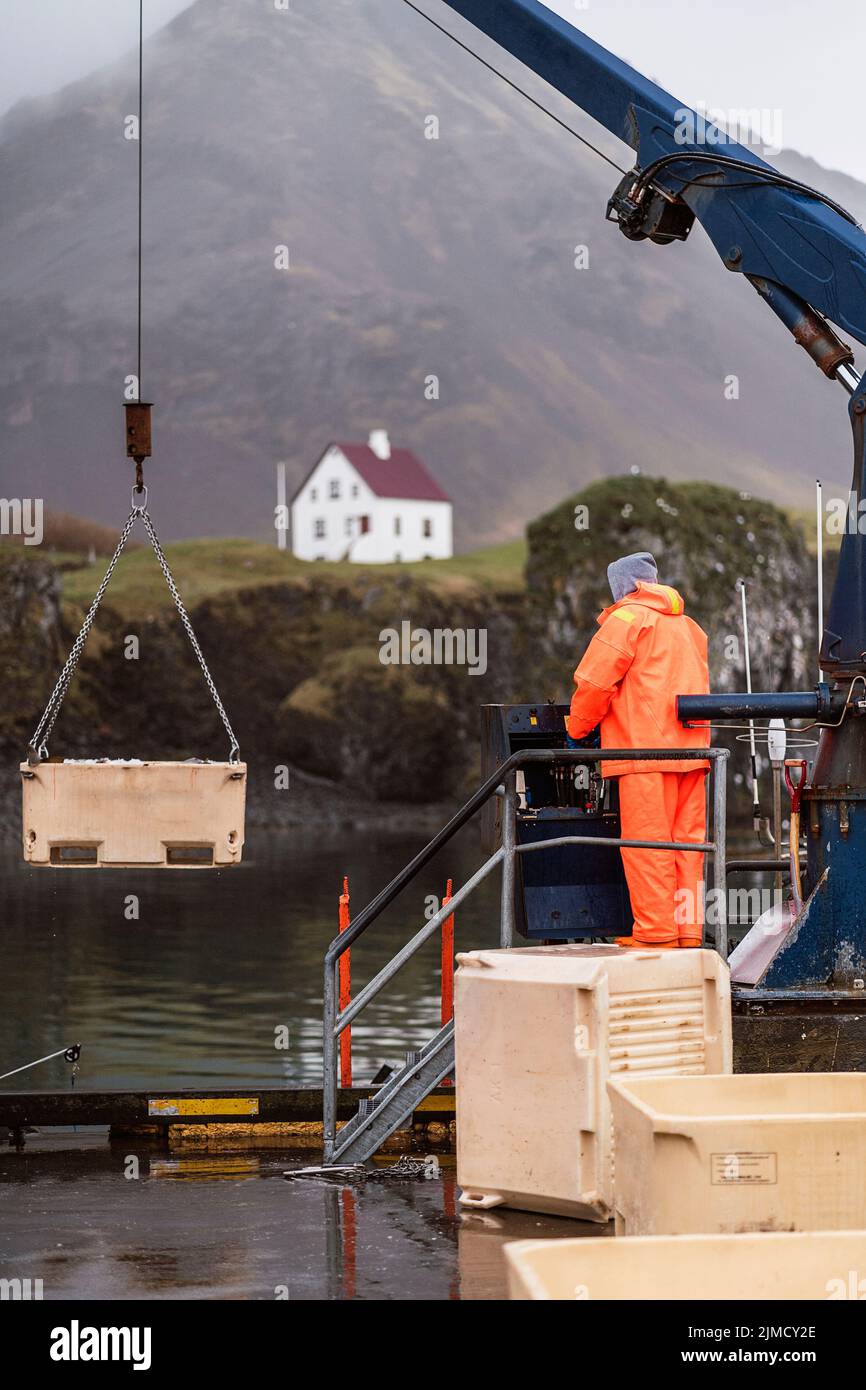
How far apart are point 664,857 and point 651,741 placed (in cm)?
53

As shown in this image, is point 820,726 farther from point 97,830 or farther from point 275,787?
point 275,787

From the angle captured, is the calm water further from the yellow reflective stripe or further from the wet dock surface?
the yellow reflective stripe

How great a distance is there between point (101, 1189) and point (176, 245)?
129 meters

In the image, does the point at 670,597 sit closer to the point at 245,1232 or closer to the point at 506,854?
the point at 506,854

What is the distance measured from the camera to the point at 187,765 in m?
8.93

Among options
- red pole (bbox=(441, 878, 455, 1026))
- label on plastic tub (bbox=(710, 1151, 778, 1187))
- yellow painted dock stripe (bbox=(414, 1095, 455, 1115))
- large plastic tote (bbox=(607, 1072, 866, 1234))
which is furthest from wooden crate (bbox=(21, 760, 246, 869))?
label on plastic tub (bbox=(710, 1151, 778, 1187))

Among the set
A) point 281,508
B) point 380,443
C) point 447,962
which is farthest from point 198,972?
point 380,443

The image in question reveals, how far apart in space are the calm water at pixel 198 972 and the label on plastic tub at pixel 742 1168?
41.7ft

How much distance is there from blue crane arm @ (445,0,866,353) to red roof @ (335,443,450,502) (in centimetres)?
10590

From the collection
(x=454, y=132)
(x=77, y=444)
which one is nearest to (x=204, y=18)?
(x=454, y=132)

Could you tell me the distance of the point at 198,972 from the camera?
97.2ft

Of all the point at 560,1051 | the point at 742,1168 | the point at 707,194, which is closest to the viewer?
the point at 742,1168

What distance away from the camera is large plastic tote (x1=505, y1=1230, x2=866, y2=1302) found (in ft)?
14.7

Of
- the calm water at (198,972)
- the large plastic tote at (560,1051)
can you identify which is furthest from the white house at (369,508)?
the large plastic tote at (560,1051)
